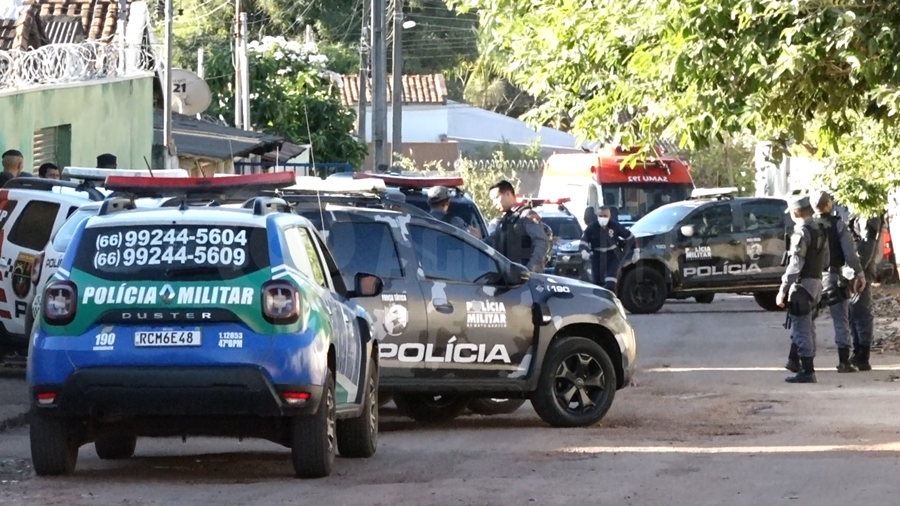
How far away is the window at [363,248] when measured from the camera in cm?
1212

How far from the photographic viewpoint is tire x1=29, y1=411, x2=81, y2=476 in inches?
361

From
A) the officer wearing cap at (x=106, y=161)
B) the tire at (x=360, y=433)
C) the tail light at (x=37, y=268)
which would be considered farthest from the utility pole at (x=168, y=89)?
→ the tire at (x=360, y=433)

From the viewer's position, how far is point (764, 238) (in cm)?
2678

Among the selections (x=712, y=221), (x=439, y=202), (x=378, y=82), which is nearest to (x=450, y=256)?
(x=439, y=202)

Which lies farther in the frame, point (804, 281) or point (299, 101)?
point (299, 101)

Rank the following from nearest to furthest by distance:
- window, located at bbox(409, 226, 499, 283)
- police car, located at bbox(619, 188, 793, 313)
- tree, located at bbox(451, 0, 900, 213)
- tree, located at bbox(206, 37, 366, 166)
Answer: tree, located at bbox(451, 0, 900, 213) < window, located at bbox(409, 226, 499, 283) < police car, located at bbox(619, 188, 793, 313) < tree, located at bbox(206, 37, 366, 166)

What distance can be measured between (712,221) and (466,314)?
1508 centimetres

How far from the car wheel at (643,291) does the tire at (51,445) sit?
17872 millimetres

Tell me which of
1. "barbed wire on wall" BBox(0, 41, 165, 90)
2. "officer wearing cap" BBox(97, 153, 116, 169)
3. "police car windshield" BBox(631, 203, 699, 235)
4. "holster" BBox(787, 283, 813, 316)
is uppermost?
"barbed wire on wall" BBox(0, 41, 165, 90)

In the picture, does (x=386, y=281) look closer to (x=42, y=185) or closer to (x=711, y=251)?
(x=42, y=185)

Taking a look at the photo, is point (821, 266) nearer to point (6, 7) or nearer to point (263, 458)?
point (263, 458)

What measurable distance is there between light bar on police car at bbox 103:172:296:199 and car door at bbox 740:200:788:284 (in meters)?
17.2

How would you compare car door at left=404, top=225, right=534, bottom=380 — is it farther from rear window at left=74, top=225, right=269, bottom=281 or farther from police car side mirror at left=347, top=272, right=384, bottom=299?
rear window at left=74, top=225, right=269, bottom=281

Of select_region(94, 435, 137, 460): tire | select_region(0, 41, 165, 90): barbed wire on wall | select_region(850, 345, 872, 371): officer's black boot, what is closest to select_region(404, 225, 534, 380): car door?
select_region(94, 435, 137, 460): tire
